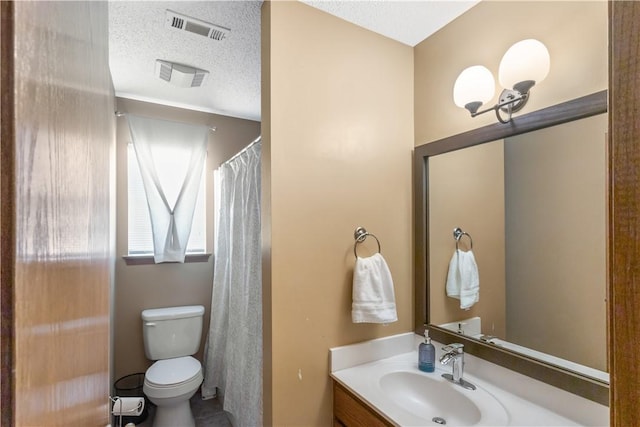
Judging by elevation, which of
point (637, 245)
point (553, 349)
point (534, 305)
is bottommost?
point (553, 349)

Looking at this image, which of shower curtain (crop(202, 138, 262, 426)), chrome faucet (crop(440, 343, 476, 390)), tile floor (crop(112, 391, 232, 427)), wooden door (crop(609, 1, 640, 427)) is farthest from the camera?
tile floor (crop(112, 391, 232, 427))

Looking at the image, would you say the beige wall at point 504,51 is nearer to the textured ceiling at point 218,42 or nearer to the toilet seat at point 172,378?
the textured ceiling at point 218,42

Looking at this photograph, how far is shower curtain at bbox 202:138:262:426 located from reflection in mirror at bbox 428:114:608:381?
41.6 inches

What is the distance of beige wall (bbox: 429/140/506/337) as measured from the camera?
131 cm

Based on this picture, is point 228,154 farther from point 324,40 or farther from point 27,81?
point 27,81

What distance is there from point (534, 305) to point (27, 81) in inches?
60.6

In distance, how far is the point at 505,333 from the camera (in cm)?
125

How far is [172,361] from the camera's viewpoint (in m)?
2.26

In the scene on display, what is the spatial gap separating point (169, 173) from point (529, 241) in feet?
8.42

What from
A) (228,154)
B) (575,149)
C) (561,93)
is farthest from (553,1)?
(228,154)

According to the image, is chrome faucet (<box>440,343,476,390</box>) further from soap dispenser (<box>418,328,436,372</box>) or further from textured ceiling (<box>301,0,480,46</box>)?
textured ceiling (<box>301,0,480,46</box>)

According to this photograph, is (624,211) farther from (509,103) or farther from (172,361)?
(172,361)

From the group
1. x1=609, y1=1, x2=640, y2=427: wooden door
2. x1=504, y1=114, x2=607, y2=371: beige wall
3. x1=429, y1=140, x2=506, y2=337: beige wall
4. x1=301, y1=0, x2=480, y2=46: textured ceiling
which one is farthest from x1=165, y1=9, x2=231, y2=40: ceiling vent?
x1=609, y1=1, x2=640, y2=427: wooden door

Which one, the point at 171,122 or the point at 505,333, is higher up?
the point at 171,122
